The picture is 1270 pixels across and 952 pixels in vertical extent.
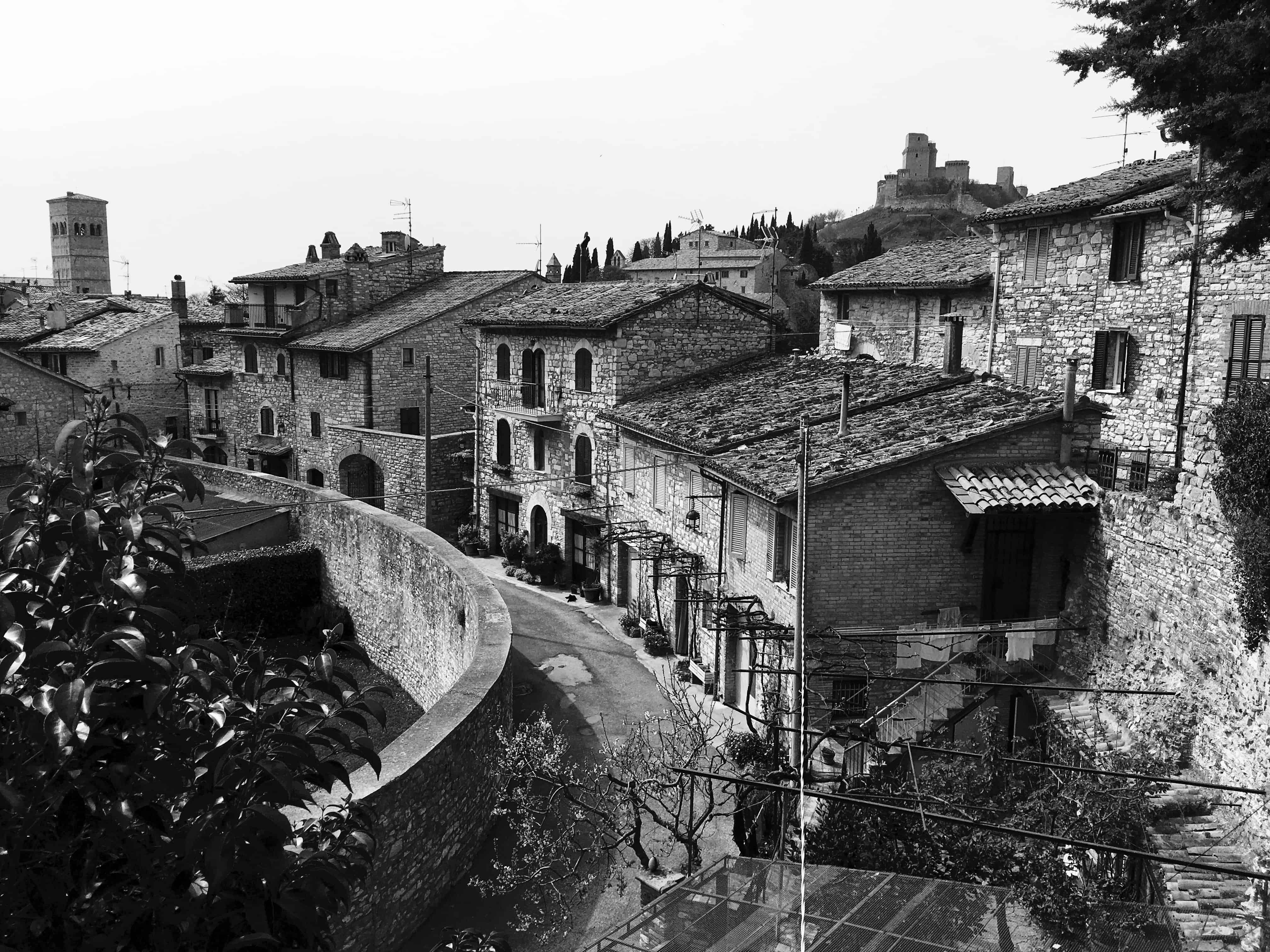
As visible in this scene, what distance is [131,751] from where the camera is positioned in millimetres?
4746

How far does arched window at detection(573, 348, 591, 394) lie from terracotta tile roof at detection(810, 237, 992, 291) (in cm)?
786

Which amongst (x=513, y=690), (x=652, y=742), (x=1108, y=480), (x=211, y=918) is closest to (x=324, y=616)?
(x=513, y=690)

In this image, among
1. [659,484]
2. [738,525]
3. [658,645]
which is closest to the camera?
[738,525]

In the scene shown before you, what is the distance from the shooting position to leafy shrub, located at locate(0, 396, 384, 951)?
4.46m

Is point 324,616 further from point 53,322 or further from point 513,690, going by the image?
point 53,322

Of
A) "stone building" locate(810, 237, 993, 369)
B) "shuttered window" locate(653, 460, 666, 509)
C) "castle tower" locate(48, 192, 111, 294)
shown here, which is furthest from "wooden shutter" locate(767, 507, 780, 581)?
"castle tower" locate(48, 192, 111, 294)

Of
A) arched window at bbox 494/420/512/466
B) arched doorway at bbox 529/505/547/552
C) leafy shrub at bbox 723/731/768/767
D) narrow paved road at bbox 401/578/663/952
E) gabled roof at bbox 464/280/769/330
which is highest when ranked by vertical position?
gabled roof at bbox 464/280/769/330

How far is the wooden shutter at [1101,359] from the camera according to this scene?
24.4 m

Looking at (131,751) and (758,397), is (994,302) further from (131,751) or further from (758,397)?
(131,751)

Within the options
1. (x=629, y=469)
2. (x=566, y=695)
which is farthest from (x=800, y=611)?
(x=629, y=469)

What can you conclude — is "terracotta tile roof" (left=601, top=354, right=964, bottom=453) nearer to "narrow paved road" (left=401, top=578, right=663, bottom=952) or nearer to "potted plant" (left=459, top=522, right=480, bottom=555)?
"narrow paved road" (left=401, top=578, right=663, bottom=952)

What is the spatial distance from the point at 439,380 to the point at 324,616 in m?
14.6

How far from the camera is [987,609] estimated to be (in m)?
18.3

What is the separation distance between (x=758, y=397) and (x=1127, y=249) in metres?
8.69
